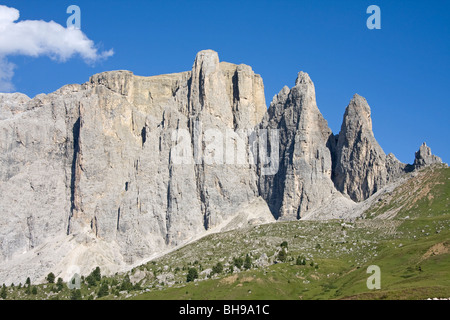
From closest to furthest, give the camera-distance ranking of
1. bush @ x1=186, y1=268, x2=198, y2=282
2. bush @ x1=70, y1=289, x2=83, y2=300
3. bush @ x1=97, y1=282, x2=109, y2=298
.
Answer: bush @ x1=186, y1=268, x2=198, y2=282, bush @ x1=97, y1=282, x2=109, y2=298, bush @ x1=70, y1=289, x2=83, y2=300

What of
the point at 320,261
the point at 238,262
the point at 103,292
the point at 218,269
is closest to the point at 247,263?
the point at 238,262

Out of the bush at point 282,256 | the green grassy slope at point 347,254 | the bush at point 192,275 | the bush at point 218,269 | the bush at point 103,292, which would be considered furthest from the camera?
the bush at point 103,292

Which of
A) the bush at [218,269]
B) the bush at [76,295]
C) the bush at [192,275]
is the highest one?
the bush at [218,269]

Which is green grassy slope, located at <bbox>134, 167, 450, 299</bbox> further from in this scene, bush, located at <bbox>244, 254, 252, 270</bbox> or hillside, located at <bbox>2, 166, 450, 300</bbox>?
bush, located at <bbox>244, 254, 252, 270</bbox>

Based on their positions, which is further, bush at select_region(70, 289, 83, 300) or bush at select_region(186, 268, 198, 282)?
bush at select_region(70, 289, 83, 300)

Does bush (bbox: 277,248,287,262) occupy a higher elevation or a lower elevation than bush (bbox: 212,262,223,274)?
higher

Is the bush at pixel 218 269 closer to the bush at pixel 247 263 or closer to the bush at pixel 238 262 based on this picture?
the bush at pixel 238 262

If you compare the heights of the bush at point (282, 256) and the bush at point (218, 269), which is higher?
the bush at point (282, 256)

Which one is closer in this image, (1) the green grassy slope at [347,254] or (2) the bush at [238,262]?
(1) the green grassy slope at [347,254]

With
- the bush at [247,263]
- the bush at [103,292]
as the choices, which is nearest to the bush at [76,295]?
the bush at [103,292]

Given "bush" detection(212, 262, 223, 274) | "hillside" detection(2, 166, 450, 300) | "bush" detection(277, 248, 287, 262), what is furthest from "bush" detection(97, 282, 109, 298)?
"bush" detection(277, 248, 287, 262)

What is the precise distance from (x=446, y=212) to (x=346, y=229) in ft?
91.1
